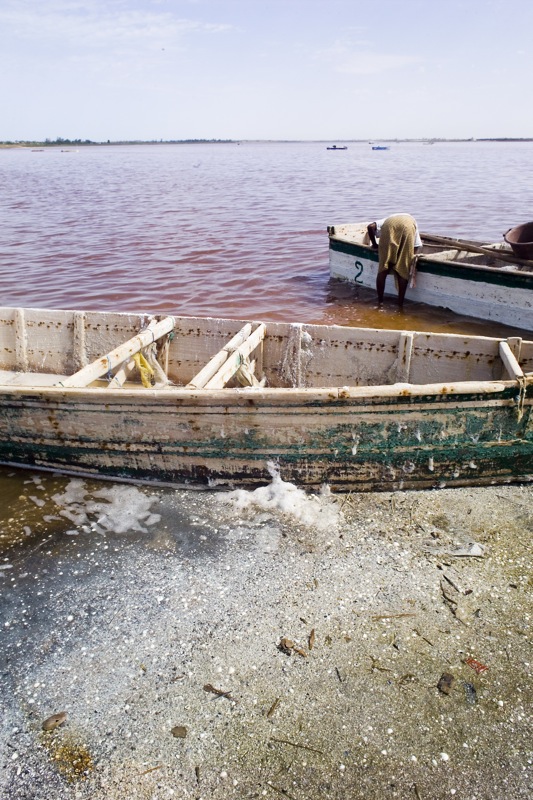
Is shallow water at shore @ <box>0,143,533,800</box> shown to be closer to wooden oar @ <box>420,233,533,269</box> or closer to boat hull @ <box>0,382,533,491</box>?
boat hull @ <box>0,382,533,491</box>

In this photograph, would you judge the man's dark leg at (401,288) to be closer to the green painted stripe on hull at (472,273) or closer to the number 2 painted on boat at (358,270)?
the green painted stripe on hull at (472,273)

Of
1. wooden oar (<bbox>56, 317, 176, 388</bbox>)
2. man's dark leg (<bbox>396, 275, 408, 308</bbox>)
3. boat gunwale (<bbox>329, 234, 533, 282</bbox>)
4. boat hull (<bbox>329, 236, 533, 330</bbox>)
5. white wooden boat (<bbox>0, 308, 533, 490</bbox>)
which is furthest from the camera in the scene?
man's dark leg (<bbox>396, 275, 408, 308</bbox>)

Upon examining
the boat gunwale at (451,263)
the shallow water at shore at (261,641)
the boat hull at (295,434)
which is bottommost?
the shallow water at shore at (261,641)

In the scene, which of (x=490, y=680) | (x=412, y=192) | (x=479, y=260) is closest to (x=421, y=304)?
(x=479, y=260)

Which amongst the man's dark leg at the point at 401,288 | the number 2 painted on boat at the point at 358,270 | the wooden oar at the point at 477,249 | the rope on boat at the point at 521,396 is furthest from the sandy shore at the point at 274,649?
the number 2 painted on boat at the point at 358,270

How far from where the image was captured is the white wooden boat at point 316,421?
16.6 ft

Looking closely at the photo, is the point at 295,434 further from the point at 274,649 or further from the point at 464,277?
the point at 464,277

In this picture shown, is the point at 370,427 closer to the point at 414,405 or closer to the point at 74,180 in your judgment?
the point at 414,405

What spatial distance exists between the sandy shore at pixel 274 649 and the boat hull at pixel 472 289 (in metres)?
5.56

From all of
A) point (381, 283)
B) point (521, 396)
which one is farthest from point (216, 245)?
point (521, 396)

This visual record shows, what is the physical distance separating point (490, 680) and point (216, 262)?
49.8 ft

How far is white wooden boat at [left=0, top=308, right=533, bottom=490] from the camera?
5.07m

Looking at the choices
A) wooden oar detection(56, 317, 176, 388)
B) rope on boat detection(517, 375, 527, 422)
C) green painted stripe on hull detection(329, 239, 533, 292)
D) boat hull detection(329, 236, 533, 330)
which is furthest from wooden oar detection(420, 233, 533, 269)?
wooden oar detection(56, 317, 176, 388)

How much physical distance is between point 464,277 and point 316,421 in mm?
6756
